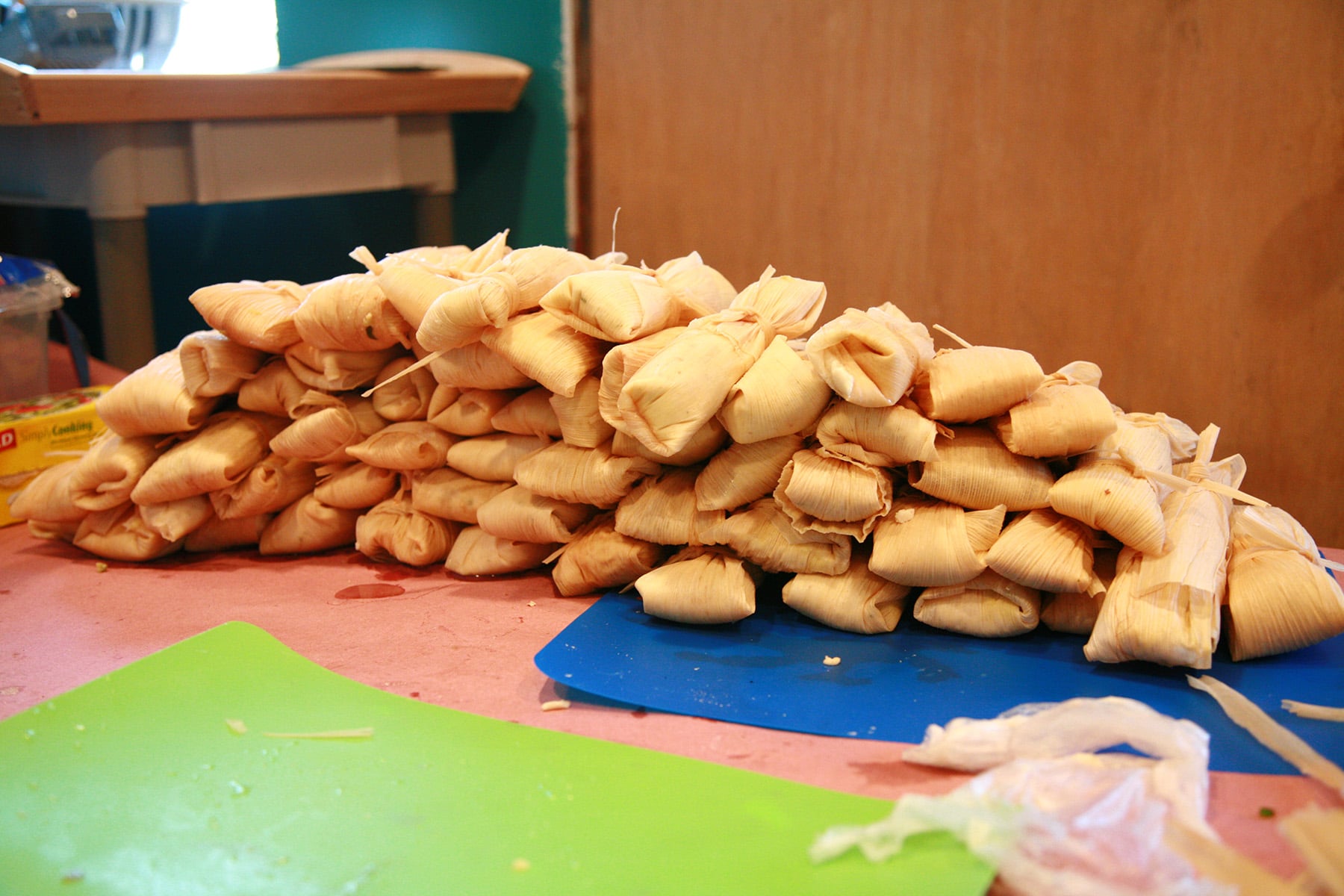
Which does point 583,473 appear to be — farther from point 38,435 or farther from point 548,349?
point 38,435

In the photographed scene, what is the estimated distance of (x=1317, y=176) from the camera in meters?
2.27

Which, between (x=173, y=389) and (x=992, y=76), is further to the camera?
(x=992, y=76)

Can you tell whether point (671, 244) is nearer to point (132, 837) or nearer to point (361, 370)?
point (361, 370)

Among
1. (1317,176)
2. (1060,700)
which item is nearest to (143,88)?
(1060,700)

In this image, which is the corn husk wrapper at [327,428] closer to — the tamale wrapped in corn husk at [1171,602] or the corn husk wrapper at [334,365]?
the corn husk wrapper at [334,365]

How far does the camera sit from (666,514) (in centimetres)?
132

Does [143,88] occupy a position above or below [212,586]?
above

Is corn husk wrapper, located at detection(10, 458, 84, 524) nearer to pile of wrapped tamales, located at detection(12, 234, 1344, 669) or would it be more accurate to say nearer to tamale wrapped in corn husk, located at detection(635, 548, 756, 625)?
pile of wrapped tamales, located at detection(12, 234, 1344, 669)

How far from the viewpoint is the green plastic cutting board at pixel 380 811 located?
0.83 m

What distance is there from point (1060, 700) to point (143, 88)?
235cm

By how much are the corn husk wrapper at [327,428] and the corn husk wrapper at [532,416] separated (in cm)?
22

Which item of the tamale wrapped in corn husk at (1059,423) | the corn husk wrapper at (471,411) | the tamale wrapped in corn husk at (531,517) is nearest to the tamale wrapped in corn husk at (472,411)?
the corn husk wrapper at (471,411)

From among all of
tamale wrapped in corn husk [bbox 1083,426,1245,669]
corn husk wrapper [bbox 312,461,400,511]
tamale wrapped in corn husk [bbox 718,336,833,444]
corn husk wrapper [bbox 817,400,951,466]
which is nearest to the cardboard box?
corn husk wrapper [bbox 312,461,400,511]

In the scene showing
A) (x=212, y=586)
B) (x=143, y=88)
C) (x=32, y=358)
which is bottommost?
(x=212, y=586)
